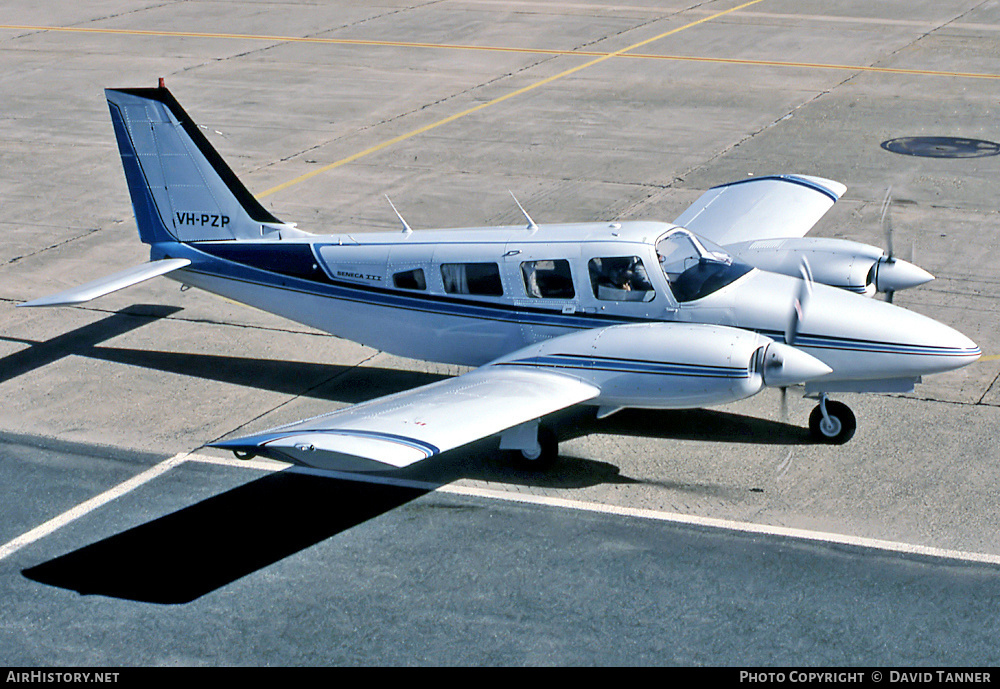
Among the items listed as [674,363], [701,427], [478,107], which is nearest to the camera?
[674,363]

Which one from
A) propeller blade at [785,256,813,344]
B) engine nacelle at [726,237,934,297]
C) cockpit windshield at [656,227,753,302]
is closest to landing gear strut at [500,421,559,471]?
cockpit windshield at [656,227,753,302]

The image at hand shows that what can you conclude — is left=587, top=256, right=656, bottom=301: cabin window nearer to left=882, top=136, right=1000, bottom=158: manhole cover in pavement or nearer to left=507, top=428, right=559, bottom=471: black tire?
left=507, top=428, right=559, bottom=471: black tire

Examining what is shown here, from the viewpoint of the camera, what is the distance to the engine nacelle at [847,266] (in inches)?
651

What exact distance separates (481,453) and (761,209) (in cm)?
731

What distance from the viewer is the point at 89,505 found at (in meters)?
14.7

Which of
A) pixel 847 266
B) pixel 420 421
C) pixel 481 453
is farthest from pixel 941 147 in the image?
pixel 420 421

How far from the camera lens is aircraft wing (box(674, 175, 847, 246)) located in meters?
19.1

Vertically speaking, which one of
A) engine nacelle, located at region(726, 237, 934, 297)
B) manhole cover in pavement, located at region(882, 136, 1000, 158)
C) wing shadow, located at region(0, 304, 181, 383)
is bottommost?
manhole cover in pavement, located at region(882, 136, 1000, 158)

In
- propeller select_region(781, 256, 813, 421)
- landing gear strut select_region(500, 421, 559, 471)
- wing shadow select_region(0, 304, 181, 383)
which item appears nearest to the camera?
propeller select_region(781, 256, 813, 421)

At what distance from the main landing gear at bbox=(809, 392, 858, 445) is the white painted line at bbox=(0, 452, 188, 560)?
28.4 ft

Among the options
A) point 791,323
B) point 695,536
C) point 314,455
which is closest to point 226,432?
point 314,455

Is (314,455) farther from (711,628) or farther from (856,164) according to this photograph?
(856,164)

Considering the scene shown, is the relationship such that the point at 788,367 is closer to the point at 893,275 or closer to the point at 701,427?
the point at 701,427

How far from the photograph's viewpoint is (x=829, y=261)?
16719 mm
